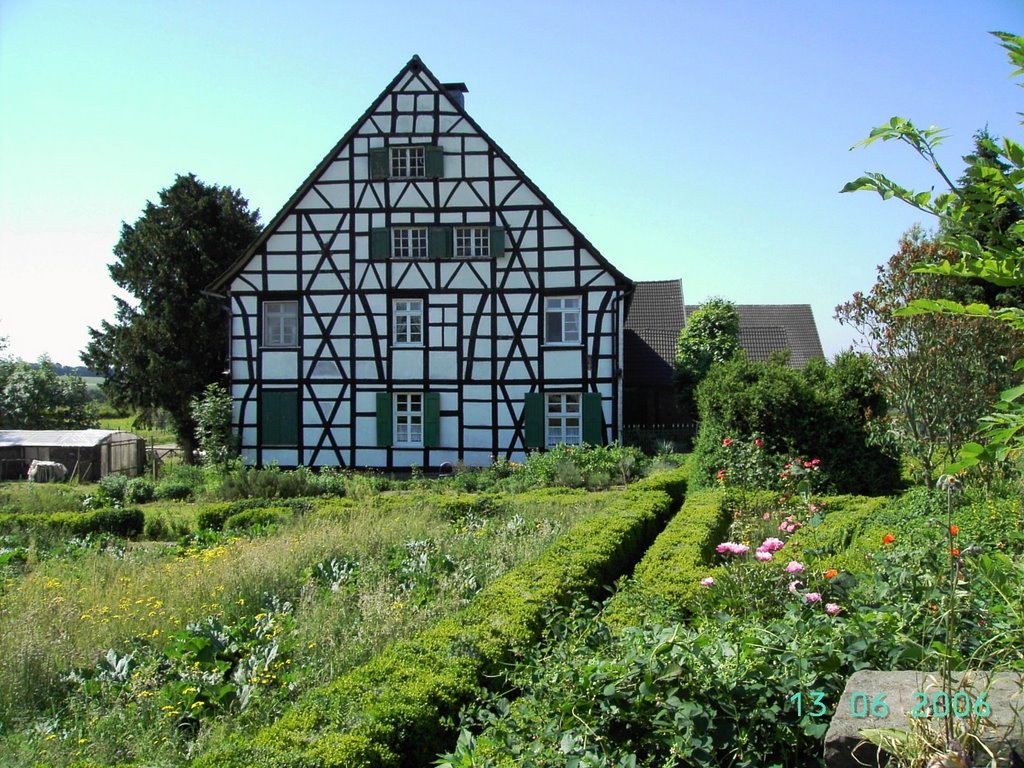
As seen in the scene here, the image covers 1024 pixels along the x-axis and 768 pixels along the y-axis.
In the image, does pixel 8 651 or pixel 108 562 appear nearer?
pixel 8 651

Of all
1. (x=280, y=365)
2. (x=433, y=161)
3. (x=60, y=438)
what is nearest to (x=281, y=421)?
(x=280, y=365)

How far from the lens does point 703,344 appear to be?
29391 millimetres

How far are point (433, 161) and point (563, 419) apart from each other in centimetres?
745

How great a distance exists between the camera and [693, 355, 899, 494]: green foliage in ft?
44.9

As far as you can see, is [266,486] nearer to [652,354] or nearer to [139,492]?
[139,492]

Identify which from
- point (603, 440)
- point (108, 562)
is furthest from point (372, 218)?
point (108, 562)

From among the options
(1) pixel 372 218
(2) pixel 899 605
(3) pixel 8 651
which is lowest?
(3) pixel 8 651

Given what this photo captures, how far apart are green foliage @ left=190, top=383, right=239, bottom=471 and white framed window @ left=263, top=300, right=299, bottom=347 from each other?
2067 mm

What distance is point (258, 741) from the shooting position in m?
3.88

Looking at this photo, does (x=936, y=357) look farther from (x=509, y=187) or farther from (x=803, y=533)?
(x=509, y=187)

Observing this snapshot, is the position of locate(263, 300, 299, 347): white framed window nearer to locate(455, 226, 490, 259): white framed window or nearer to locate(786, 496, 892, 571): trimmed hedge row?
locate(455, 226, 490, 259): white framed window

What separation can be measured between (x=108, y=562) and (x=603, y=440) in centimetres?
1443

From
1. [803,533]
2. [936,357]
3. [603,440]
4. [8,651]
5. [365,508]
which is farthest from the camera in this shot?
[603,440]

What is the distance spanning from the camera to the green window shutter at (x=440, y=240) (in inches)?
900
